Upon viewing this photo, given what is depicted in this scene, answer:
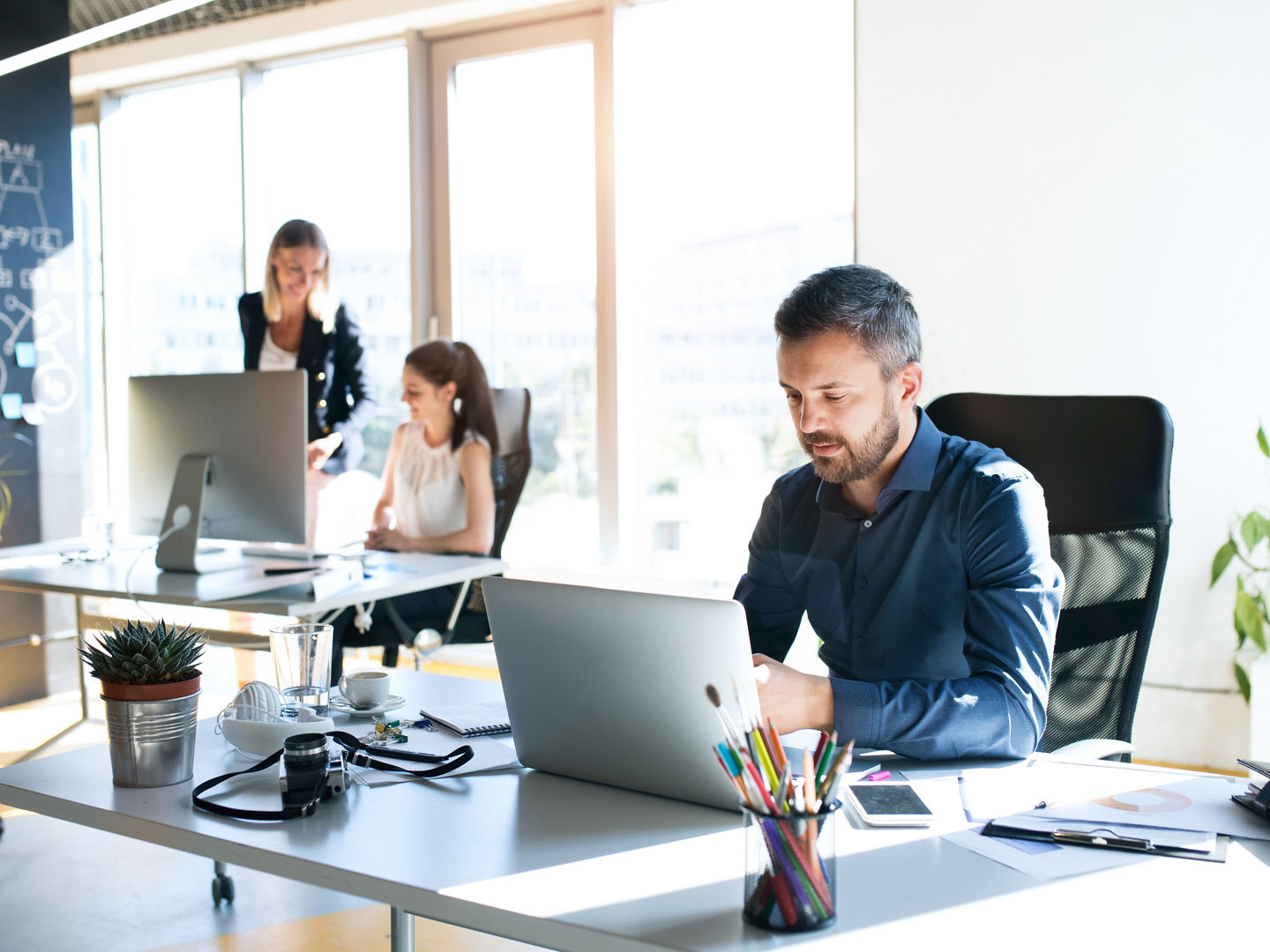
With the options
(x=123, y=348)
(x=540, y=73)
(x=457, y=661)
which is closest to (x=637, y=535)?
(x=457, y=661)

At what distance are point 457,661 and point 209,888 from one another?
2.12 meters

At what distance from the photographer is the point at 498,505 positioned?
337 centimetres

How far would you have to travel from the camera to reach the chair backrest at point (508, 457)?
336cm

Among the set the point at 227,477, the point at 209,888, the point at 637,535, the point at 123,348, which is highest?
the point at 123,348

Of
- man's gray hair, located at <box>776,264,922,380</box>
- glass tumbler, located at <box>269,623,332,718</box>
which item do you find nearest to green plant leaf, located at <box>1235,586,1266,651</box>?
man's gray hair, located at <box>776,264,922,380</box>

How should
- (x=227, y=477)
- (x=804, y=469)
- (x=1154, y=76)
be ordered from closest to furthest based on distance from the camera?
(x=804, y=469) < (x=227, y=477) < (x=1154, y=76)

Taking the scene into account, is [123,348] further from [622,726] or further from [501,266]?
[622,726]

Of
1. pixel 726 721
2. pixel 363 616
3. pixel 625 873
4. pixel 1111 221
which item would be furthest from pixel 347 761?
pixel 1111 221

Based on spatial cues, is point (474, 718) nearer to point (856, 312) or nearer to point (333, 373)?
point (856, 312)

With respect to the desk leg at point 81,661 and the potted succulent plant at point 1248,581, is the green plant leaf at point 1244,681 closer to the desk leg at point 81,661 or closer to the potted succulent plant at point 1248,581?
the potted succulent plant at point 1248,581

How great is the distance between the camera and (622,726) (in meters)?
1.16

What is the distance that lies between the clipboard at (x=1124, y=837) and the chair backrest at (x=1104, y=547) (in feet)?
2.10

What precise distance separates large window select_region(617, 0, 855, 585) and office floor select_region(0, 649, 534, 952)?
80.4 inches

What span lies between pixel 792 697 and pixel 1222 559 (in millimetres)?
2364
